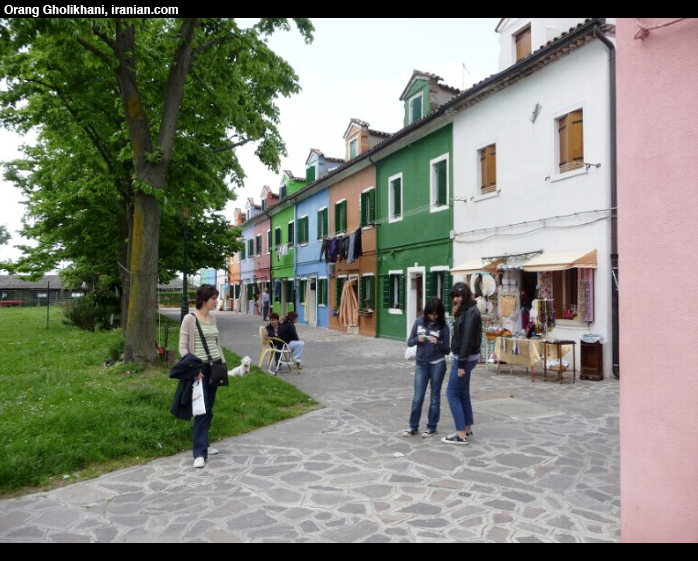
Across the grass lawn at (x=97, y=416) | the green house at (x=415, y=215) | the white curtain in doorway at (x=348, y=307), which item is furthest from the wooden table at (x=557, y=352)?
the white curtain in doorway at (x=348, y=307)

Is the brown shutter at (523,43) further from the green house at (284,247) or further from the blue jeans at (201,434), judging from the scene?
the green house at (284,247)

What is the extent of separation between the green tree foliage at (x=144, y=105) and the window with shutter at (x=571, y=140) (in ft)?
19.1

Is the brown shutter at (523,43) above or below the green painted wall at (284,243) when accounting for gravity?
above

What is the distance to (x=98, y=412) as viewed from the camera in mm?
6543

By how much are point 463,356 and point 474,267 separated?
8.05 metres

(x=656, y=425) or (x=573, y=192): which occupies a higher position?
(x=573, y=192)

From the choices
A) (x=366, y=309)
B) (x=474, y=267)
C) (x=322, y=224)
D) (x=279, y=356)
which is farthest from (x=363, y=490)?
(x=322, y=224)

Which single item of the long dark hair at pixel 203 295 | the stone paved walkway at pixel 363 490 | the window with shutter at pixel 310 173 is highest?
the window with shutter at pixel 310 173

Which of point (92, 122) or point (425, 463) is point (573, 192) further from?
point (92, 122)

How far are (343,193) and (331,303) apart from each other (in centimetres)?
506

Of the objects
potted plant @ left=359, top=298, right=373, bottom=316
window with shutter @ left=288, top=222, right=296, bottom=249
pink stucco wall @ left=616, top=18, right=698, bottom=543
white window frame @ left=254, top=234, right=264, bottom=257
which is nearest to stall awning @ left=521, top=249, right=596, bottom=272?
pink stucco wall @ left=616, top=18, right=698, bottom=543

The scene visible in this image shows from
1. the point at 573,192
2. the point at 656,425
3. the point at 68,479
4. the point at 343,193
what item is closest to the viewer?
the point at 656,425

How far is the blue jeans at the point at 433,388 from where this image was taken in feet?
20.7
